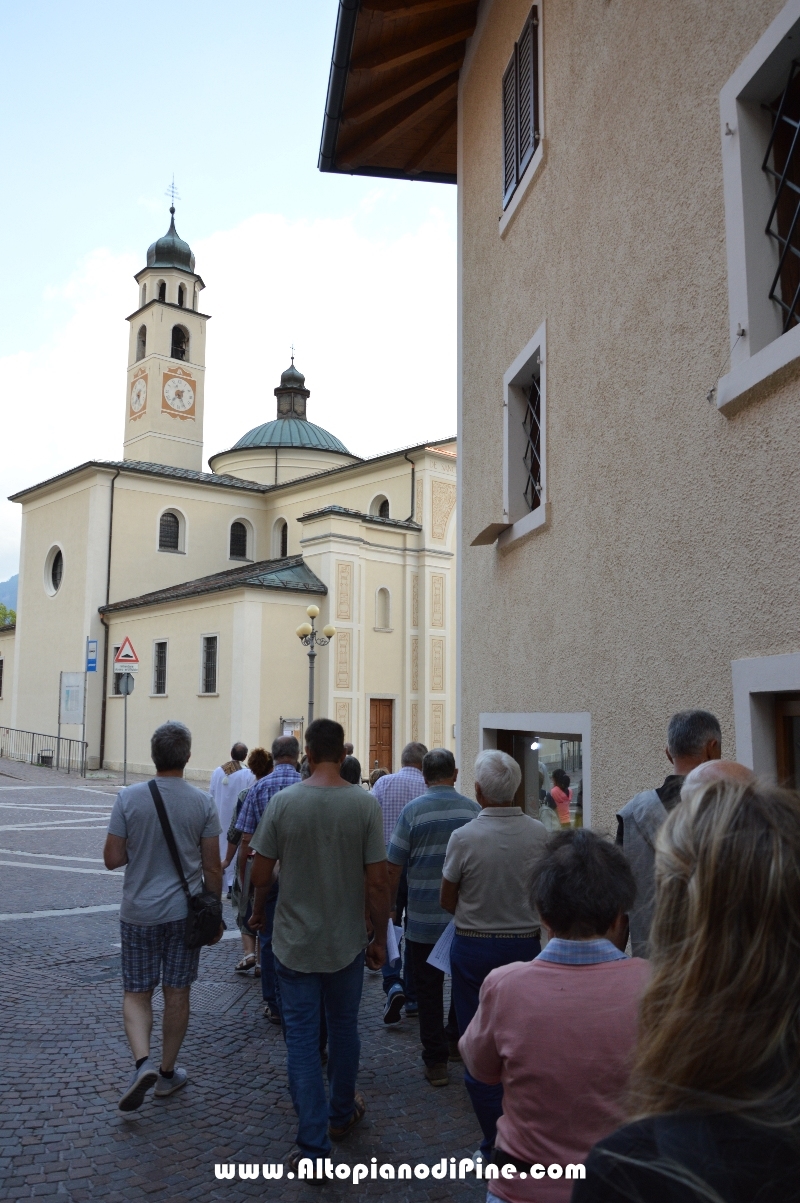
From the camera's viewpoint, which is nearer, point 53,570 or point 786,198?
point 786,198

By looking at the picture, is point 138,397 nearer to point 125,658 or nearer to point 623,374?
point 125,658

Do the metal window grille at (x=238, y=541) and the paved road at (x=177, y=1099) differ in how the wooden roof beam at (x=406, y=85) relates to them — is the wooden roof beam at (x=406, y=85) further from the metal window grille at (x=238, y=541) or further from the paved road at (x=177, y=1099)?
the metal window grille at (x=238, y=541)

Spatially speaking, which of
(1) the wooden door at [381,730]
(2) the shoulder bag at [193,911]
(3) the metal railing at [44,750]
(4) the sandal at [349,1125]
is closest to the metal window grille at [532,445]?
(2) the shoulder bag at [193,911]

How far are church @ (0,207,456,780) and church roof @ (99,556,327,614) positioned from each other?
79 mm

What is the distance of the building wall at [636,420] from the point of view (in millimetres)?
3691

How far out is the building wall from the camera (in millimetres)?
3691

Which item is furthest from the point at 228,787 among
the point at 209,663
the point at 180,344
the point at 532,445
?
the point at 180,344

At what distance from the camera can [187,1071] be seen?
5086 mm

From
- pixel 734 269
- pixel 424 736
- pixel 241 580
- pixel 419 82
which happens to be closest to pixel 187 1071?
pixel 734 269

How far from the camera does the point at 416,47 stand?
855cm

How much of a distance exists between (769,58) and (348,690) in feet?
83.9

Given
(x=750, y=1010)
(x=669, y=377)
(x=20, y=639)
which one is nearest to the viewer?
(x=750, y=1010)

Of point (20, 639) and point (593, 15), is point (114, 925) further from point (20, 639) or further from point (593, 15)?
point (20, 639)

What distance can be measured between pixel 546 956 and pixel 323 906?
212 cm
